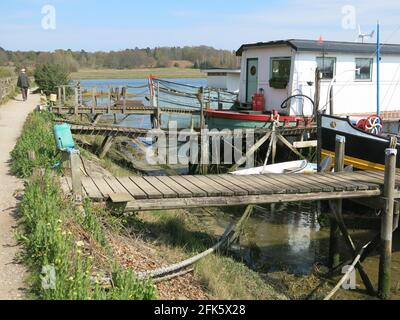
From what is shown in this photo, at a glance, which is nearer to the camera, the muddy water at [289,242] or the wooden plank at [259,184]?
the wooden plank at [259,184]

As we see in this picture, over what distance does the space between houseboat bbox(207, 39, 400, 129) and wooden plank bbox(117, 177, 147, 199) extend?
794cm

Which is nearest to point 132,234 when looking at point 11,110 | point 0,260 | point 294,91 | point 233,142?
point 0,260

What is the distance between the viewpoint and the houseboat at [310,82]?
1584cm

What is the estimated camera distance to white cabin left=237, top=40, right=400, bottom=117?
1608 cm

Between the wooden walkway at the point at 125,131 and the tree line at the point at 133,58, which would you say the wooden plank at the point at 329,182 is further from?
the tree line at the point at 133,58

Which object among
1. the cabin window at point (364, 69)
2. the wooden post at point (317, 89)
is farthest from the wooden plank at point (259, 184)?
the cabin window at point (364, 69)

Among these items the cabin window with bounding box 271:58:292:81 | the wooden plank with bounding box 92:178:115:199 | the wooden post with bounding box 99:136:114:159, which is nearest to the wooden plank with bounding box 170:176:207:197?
the wooden plank with bounding box 92:178:115:199

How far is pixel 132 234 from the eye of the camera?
754cm

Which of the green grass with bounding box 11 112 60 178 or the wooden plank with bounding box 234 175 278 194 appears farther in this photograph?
the green grass with bounding box 11 112 60 178

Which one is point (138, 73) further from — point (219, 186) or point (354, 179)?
point (219, 186)

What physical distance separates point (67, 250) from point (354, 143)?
25.5 ft

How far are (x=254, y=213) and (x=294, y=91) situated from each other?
5.67 meters

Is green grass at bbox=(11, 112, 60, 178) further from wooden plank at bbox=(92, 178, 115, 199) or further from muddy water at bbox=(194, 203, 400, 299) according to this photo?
muddy water at bbox=(194, 203, 400, 299)

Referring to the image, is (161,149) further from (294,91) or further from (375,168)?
(375,168)
